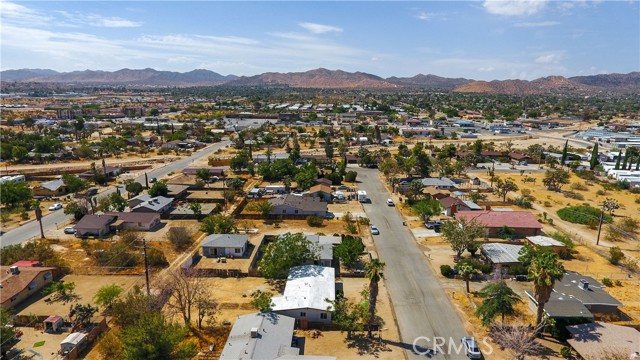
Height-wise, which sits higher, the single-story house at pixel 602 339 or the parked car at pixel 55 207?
the single-story house at pixel 602 339

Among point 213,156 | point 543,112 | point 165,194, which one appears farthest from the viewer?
point 543,112

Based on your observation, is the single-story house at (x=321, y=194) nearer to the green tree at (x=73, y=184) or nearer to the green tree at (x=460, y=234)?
the green tree at (x=460, y=234)

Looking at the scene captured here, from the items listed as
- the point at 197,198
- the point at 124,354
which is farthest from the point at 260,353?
the point at 197,198

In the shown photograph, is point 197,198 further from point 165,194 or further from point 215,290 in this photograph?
point 215,290

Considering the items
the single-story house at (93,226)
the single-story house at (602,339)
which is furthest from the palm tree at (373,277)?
the single-story house at (93,226)

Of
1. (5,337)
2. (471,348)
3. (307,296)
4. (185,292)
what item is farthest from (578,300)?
(5,337)

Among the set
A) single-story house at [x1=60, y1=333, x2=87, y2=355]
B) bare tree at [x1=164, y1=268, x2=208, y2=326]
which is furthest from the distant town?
bare tree at [x1=164, y1=268, x2=208, y2=326]

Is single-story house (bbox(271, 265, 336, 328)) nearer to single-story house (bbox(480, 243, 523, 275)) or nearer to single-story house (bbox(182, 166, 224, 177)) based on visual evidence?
single-story house (bbox(480, 243, 523, 275))
